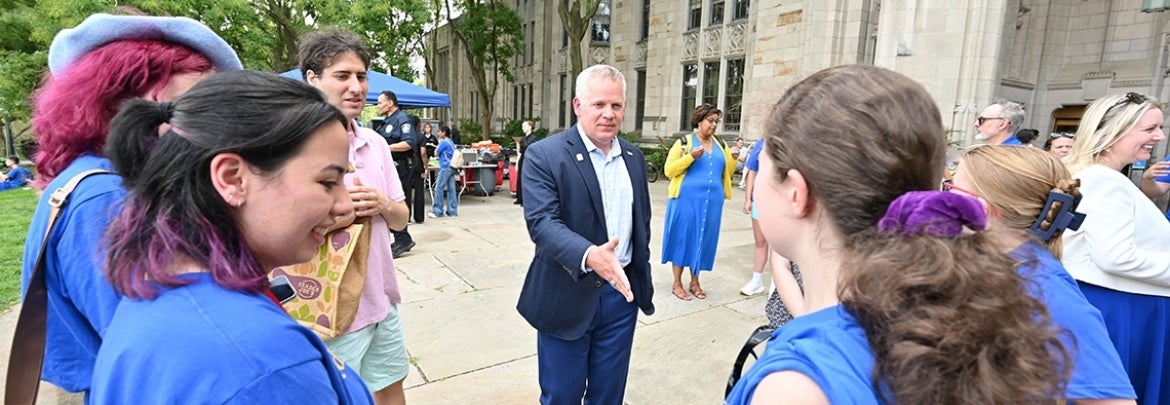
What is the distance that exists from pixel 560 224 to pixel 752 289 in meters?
3.39

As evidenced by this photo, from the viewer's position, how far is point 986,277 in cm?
81

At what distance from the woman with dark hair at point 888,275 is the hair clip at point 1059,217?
98cm

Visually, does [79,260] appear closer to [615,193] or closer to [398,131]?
[615,193]

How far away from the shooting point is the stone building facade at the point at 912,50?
1048 centimetres

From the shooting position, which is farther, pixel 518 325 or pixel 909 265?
pixel 518 325

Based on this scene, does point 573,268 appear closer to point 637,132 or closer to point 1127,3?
point 1127,3

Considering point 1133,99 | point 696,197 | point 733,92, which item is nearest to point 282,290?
point 1133,99

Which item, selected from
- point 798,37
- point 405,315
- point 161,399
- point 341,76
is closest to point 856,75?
point 161,399

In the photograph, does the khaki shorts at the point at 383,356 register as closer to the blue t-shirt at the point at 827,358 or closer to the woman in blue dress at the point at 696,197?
the blue t-shirt at the point at 827,358

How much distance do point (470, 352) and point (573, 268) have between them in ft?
6.32

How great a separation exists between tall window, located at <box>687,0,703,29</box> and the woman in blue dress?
14623mm

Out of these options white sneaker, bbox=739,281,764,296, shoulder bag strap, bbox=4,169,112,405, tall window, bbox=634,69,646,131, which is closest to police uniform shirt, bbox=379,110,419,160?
white sneaker, bbox=739,281,764,296

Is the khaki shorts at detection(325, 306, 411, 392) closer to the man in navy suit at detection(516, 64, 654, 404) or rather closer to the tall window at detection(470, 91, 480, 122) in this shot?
the man in navy suit at detection(516, 64, 654, 404)

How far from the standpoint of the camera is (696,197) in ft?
16.3
